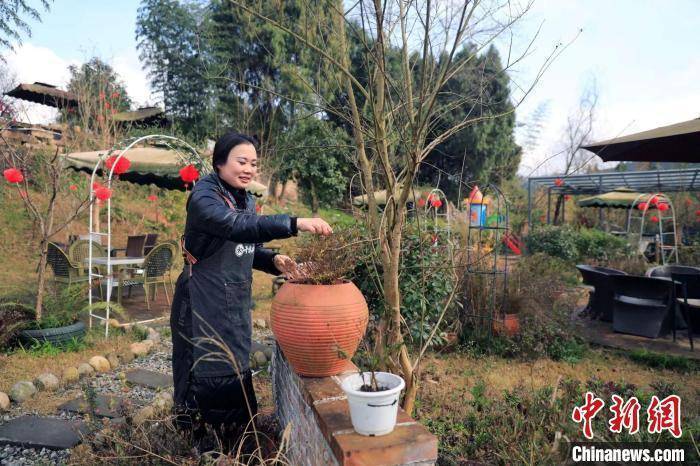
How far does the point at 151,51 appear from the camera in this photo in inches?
773

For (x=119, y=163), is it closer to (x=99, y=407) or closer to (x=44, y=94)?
(x=99, y=407)

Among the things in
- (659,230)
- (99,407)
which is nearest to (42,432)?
(99,407)

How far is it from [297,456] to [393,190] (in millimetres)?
1309

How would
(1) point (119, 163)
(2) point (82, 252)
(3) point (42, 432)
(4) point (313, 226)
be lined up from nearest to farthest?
(4) point (313, 226) → (3) point (42, 432) → (1) point (119, 163) → (2) point (82, 252)

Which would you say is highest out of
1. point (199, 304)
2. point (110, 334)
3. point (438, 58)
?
point (438, 58)

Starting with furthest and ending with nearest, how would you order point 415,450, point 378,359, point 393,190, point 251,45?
point 251,45 < point 393,190 < point 378,359 < point 415,450

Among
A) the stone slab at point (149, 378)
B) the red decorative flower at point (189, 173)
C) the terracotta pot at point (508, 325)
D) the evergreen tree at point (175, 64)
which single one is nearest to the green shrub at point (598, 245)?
the terracotta pot at point (508, 325)

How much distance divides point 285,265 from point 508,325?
3368 millimetres

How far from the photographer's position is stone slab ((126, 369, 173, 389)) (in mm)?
3885

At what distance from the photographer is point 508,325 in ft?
16.3

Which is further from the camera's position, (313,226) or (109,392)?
(109,392)

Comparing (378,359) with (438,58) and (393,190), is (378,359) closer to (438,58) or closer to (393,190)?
(393,190)

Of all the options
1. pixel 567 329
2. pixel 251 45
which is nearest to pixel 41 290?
pixel 567 329

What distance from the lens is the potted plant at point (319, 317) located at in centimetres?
206
